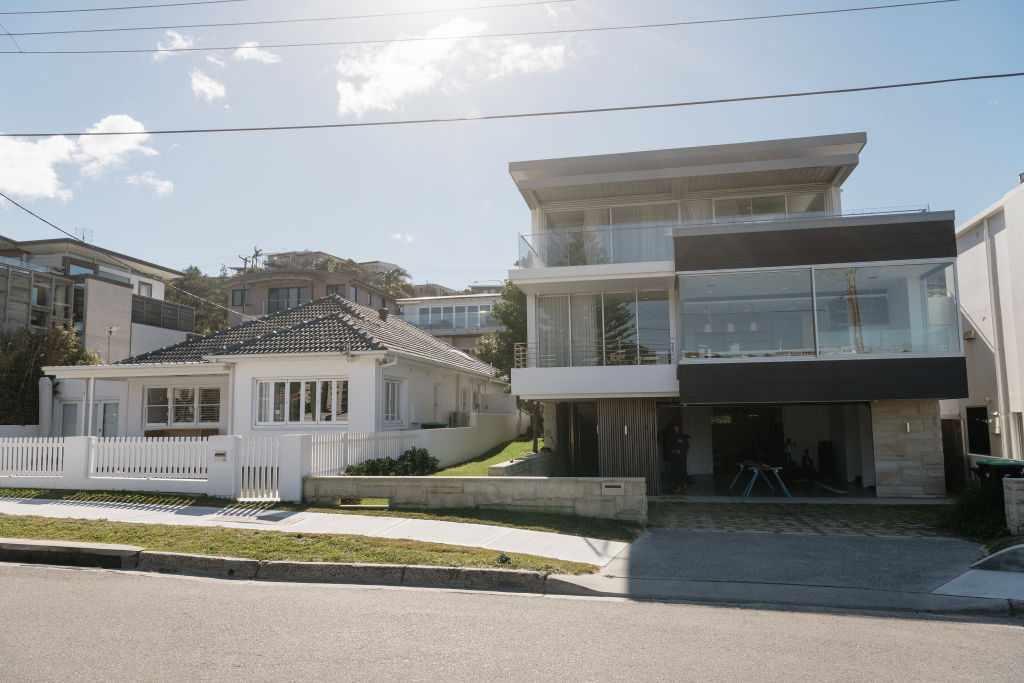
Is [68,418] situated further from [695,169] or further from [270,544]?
[695,169]

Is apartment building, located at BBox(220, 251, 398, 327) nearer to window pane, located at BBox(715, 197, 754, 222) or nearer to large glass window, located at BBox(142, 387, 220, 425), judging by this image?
large glass window, located at BBox(142, 387, 220, 425)

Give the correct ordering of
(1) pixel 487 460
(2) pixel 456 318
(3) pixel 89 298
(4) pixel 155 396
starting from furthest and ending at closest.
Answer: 1. (2) pixel 456 318
2. (3) pixel 89 298
3. (1) pixel 487 460
4. (4) pixel 155 396

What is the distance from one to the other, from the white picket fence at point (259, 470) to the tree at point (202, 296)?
41.6 m

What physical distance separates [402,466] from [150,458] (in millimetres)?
5163

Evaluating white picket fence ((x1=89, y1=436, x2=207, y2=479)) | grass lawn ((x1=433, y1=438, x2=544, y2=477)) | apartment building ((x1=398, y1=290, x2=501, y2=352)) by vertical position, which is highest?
apartment building ((x1=398, y1=290, x2=501, y2=352))

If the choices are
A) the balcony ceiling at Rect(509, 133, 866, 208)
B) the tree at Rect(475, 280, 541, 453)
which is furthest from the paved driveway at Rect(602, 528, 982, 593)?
the tree at Rect(475, 280, 541, 453)

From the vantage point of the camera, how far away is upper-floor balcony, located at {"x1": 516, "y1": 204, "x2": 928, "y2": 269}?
1652 centimetres

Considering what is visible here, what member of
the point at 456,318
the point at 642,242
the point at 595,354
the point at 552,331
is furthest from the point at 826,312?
the point at 456,318

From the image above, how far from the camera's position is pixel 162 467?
44.2ft

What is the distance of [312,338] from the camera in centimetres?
1806

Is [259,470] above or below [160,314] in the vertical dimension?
below

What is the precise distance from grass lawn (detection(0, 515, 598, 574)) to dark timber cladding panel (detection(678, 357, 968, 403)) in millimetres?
8176

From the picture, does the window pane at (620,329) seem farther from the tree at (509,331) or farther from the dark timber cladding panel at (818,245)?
the tree at (509,331)

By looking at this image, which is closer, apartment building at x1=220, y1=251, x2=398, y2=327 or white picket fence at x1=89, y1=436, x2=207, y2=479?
white picket fence at x1=89, y1=436, x2=207, y2=479
